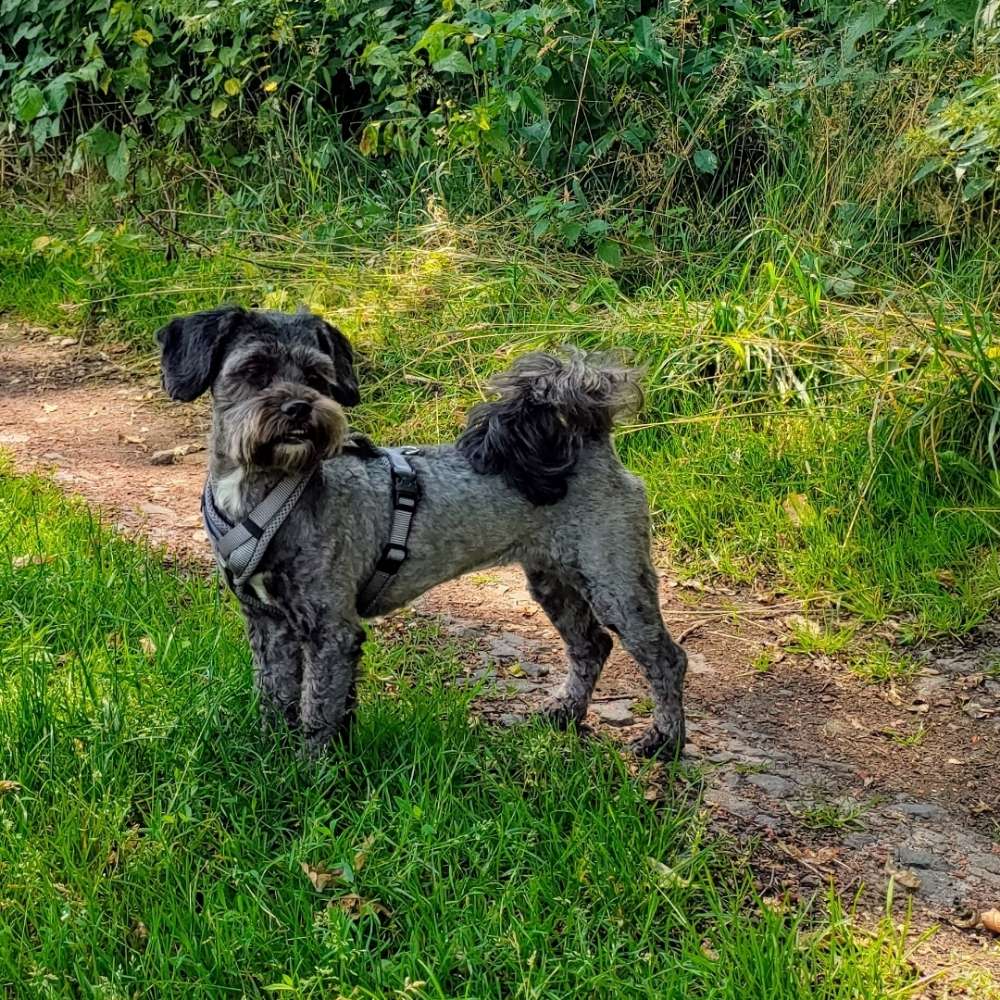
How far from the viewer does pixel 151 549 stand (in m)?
5.33

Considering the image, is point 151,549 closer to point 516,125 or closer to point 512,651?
point 512,651

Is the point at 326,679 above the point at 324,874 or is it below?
above

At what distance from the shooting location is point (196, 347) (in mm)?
3746

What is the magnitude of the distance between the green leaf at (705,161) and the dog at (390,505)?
3462mm

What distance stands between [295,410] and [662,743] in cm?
176

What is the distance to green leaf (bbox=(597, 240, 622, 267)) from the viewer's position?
24.0 ft

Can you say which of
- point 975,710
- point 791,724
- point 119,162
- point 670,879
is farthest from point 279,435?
point 119,162

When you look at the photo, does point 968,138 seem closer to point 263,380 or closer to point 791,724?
point 791,724

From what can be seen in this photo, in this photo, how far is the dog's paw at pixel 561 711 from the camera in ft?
14.0

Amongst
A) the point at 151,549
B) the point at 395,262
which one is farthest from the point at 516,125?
the point at 151,549

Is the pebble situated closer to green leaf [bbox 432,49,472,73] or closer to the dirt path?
the dirt path

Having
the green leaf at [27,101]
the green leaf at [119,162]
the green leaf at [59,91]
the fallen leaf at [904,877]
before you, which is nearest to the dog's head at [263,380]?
the fallen leaf at [904,877]

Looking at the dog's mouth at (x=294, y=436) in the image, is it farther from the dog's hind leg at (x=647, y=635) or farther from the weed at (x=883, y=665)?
the weed at (x=883, y=665)

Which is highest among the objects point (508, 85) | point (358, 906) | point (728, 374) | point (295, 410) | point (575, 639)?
point (508, 85)
